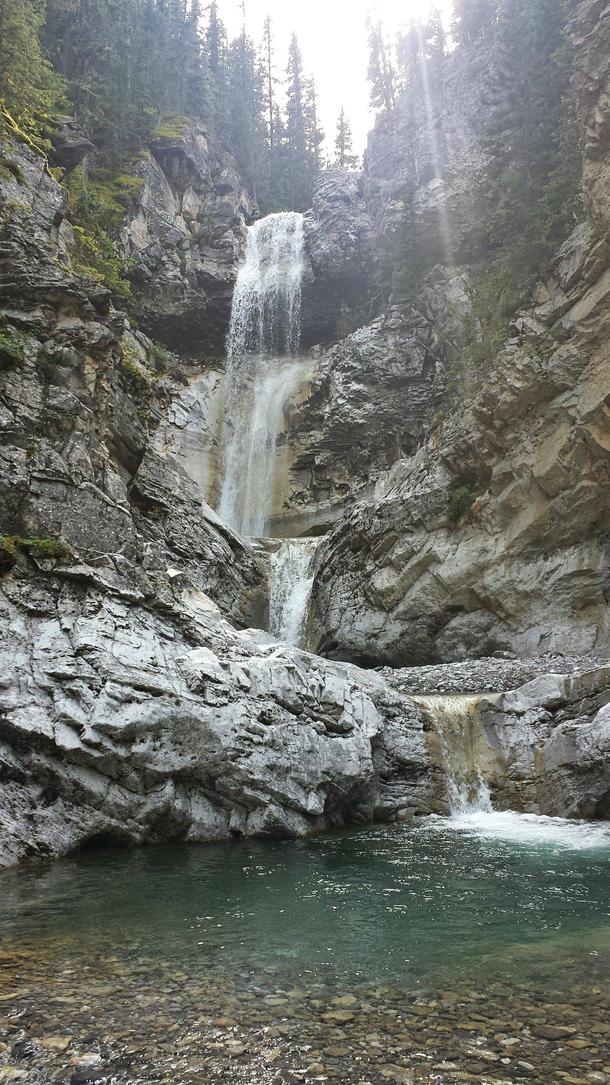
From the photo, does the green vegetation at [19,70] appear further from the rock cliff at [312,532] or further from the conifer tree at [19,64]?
the rock cliff at [312,532]

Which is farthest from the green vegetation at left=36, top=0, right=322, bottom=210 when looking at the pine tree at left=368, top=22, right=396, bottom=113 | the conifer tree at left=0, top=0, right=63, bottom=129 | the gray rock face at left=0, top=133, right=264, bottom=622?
the gray rock face at left=0, top=133, right=264, bottom=622

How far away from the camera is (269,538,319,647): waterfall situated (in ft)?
80.4

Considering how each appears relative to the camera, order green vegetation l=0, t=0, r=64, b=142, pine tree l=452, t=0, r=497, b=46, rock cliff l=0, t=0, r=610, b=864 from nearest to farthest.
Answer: rock cliff l=0, t=0, r=610, b=864 → green vegetation l=0, t=0, r=64, b=142 → pine tree l=452, t=0, r=497, b=46

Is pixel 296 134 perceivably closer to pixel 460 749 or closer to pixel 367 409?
pixel 367 409

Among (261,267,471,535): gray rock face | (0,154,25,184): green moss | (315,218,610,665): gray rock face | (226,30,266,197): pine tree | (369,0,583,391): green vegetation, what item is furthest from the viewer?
(226,30,266,197): pine tree

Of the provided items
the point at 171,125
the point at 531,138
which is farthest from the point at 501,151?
the point at 171,125

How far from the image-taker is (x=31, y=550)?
38.7 feet

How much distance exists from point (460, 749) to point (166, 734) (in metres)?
6.58

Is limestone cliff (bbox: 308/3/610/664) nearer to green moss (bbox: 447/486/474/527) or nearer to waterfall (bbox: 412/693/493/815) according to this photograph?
green moss (bbox: 447/486/474/527)

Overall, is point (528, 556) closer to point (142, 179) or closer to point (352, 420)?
point (352, 420)

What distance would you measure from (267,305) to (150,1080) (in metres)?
38.9

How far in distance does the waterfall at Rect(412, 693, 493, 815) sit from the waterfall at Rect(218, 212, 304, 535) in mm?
19179

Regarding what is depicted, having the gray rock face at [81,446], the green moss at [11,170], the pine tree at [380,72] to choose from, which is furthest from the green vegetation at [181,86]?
the gray rock face at [81,446]

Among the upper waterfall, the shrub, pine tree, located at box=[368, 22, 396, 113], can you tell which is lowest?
the shrub
